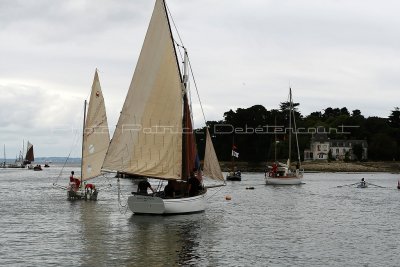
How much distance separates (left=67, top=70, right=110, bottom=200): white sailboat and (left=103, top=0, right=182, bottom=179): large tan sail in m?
17.9

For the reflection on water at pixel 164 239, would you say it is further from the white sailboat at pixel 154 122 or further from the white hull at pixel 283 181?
the white hull at pixel 283 181

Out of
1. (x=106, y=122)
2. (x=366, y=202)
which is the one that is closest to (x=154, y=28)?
(x=106, y=122)

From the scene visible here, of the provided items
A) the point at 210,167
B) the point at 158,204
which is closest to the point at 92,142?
the point at 210,167

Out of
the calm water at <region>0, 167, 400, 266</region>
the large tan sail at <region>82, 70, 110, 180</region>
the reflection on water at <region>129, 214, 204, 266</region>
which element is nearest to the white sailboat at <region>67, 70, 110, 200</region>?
the large tan sail at <region>82, 70, 110, 180</region>

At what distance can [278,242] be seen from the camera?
33469 mm

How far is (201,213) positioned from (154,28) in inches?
590

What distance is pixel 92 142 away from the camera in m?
59.9

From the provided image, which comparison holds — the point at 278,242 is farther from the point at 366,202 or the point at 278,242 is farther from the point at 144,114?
the point at 366,202

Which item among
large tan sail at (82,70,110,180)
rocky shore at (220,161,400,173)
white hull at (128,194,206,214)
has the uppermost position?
large tan sail at (82,70,110,180)

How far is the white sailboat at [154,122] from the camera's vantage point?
41.7 m

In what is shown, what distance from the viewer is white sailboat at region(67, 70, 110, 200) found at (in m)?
59.2

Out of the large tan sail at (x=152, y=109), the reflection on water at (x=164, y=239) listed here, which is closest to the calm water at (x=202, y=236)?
the reflection on water at (x=164, y=239)

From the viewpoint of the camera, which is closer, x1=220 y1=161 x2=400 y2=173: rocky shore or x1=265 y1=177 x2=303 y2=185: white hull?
x1=265 y1=177 x2=303 y2=185: white hull

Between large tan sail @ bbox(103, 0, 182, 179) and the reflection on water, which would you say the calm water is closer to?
the reflection on water
